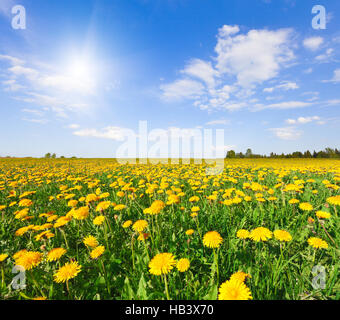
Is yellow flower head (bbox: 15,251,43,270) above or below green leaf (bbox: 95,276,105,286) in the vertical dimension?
above

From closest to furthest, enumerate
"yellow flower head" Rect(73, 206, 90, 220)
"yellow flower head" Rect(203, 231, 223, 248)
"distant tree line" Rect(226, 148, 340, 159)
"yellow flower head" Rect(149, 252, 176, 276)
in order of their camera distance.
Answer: "yellow flower head" Rect(149, 252, 176, 276) → "yellow flower head" Rect(203, 231, 223, 248) → "yellow flower head" Rect(73, 206, 90, 220) → "distant tree line" Rect(226, 148, 340, 159)

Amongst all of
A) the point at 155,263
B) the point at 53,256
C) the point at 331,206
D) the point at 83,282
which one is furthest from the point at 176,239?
the point at 331,206

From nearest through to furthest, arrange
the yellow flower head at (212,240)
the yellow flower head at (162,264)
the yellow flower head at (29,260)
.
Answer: the yellow flower head at (162,264)
the yellow flower head at (29,260)
the yellow flower head at (212,240)

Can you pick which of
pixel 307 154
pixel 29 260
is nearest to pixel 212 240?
pixel 29 260

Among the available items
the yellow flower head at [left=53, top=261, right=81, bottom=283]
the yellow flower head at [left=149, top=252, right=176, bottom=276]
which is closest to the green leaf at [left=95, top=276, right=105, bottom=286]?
the yellow flower head at [left=53, top=261, right=81, bottom=283]

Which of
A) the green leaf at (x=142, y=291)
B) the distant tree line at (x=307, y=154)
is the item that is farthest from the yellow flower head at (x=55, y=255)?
the distant tree line at (x=307, y=154)

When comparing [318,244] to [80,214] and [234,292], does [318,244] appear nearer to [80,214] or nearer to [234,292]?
[234,292]

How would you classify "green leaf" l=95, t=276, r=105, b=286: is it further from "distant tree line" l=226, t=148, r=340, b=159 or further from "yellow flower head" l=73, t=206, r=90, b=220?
"distant tree line" l=226, t=148, r=340, b=159

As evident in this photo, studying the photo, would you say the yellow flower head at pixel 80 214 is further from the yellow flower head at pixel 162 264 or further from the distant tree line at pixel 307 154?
the distant tree line at pixel 307 154

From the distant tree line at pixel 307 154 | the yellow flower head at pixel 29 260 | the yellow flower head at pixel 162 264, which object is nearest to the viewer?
the yellow flower head at pixel 162 264

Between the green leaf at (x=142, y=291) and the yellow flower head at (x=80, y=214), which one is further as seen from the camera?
the yellow flower head at (x=80, y=214)

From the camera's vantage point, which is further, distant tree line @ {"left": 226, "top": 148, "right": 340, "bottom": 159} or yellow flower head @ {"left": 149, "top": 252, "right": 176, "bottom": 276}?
distant tree line @ {"left": 226, "top": 148, "right": 340, "bottom": 159}
